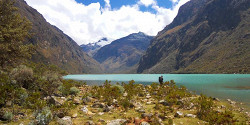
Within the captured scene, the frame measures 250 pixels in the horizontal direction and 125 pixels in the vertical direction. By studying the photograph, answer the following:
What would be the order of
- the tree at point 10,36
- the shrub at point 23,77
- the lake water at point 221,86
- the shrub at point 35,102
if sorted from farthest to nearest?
the lake water at point 221,86 → the shrub at point 23,77 → the tree at point 10,36 → the shrub at point 35,102

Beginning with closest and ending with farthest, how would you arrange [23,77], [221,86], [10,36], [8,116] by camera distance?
[8,116], [10,36], [23,77], [221,86]

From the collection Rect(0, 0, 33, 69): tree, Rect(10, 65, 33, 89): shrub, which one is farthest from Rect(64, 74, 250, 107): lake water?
Rect(10, 65, 33, 89): shrub

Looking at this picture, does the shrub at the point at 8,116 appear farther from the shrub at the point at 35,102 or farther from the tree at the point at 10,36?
the tree at the point at 10,36

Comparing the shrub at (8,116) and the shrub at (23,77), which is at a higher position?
A: the shrub at (23,77)

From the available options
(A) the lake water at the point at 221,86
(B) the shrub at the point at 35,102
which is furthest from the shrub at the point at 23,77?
(A) the lake water at the point at 221,86

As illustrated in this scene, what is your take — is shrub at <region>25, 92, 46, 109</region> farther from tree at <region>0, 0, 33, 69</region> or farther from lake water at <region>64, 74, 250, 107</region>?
lake water at <region>64, 74, 250, 107</region>

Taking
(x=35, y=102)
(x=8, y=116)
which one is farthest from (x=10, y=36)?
(x=8, y=116)

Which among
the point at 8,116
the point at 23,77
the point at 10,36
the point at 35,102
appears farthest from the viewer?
the point at 23,77

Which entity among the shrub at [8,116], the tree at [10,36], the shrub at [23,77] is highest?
the tree at [10,36]

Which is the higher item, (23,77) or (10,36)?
(10,36)

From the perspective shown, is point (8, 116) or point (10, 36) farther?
point (10, 36)

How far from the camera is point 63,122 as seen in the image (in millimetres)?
9867

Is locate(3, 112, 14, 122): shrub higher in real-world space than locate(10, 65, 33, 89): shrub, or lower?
lower

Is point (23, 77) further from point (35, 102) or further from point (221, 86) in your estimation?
point (221, 86)
